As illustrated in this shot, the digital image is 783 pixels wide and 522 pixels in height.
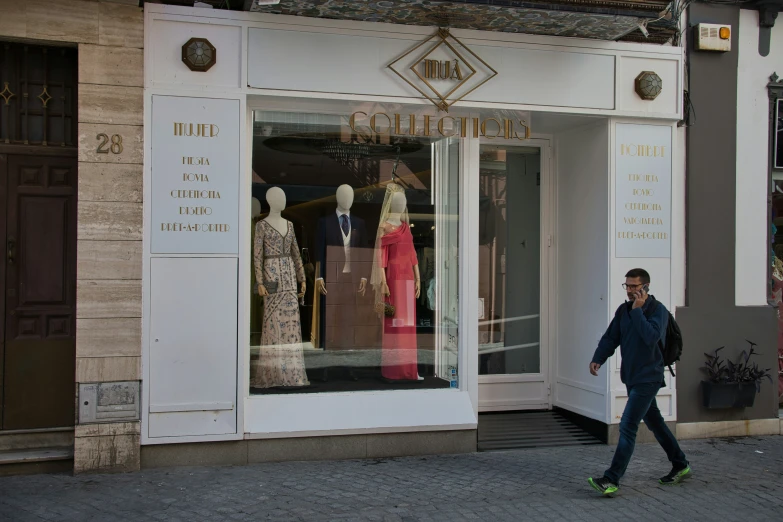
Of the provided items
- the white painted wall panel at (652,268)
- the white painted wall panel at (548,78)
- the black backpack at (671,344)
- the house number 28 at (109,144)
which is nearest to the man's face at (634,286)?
the black backpack at (671,344)

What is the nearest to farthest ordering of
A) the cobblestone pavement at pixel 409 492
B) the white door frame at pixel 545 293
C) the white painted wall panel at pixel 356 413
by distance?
the cobblestone pavement at pixel 409 492 < the white painted wall panel at pixel 356 413 < the white door frame at pixel 545 293

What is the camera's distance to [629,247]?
7.25m

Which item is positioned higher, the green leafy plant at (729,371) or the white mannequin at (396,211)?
the white mannequin at (396,211)

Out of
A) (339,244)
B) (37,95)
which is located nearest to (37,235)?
(37,95)

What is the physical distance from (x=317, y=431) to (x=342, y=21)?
347 centimetres

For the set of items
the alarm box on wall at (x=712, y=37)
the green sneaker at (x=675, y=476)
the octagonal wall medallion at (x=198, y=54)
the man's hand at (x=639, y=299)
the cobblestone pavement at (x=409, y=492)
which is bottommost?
the cobblestone pavement at (x=409, y=492)

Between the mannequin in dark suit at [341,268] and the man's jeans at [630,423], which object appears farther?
the mannequin in dark suit at [341,268]

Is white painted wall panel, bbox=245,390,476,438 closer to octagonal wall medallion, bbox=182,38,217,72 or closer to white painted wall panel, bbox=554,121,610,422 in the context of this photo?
white painted wall panel, bbox=554,121,610,422

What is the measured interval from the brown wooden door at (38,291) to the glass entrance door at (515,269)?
393 cm

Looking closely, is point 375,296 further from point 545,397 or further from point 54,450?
point 54,450

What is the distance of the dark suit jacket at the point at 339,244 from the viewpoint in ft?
23.5

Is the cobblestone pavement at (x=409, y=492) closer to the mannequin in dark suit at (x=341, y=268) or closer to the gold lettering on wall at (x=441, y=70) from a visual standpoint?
the mannequin in dark suit at (x=341, y=268)

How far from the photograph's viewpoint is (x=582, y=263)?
761 centimetres

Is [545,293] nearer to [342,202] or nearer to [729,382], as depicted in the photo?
[729,382]
